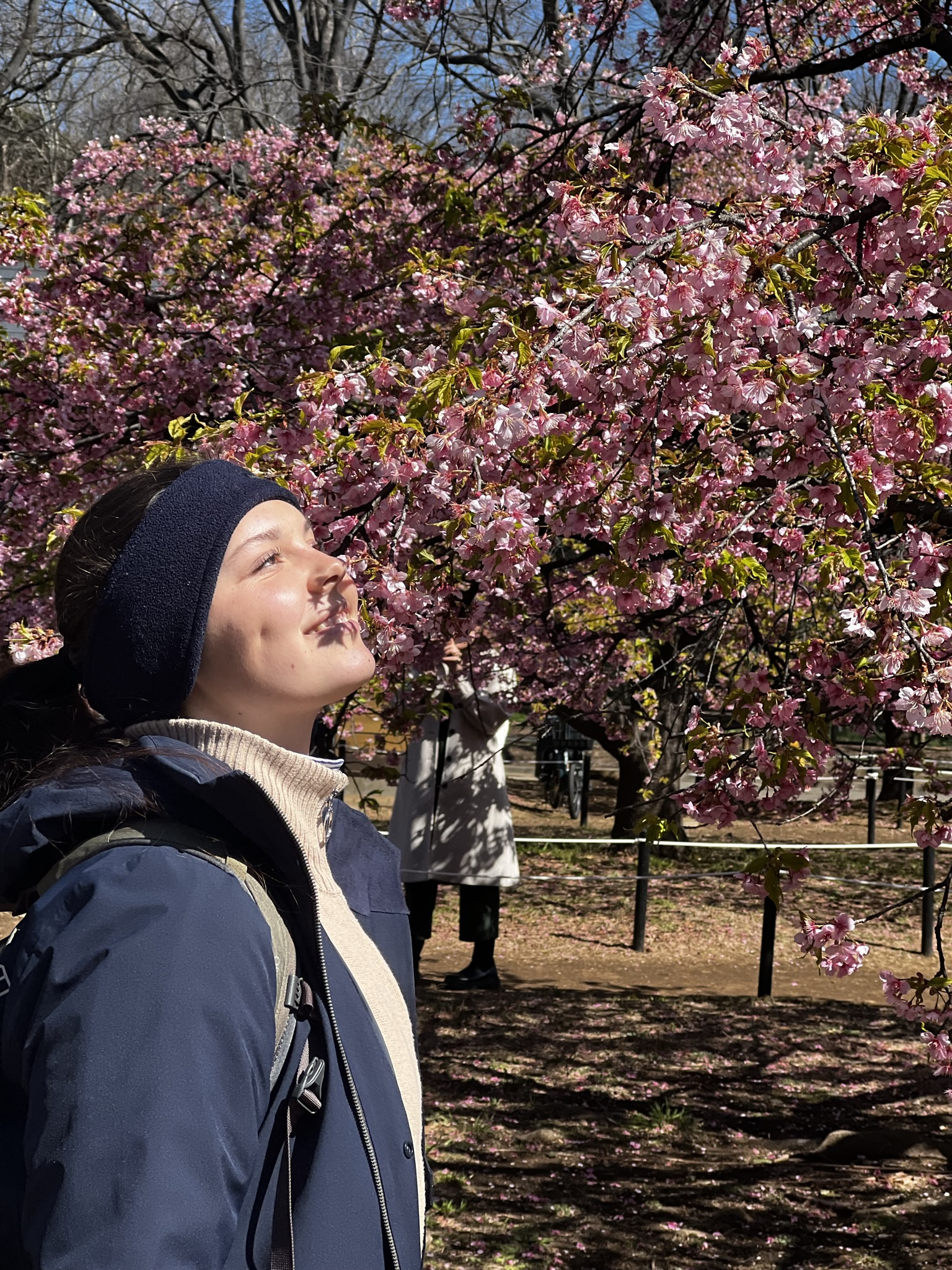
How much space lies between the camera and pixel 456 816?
6.30 meters

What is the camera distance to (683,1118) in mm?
4867

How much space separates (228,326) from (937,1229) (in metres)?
4.48

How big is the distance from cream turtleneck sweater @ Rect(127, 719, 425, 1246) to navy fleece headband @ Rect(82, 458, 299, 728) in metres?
0.04

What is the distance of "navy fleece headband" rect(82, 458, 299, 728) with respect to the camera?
51.5 inches

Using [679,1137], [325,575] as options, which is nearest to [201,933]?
[325,575]

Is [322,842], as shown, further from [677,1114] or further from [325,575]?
[677,1114]

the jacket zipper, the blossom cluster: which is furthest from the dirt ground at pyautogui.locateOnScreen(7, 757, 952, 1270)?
the jacket zipper

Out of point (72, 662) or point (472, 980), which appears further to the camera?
point (472, 980)

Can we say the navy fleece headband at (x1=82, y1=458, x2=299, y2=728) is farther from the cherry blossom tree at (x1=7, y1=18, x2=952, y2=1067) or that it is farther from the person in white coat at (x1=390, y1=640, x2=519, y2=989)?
the person in white coat at (x1=390, y1=640, x2=519, y2=989)

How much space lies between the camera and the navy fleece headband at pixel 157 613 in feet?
4.29

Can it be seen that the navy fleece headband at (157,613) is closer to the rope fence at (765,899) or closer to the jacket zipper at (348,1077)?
the jacket zipper at (348,1077)

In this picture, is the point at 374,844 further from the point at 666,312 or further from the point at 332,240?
the point at 332,240

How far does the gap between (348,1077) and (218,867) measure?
9.3 inches

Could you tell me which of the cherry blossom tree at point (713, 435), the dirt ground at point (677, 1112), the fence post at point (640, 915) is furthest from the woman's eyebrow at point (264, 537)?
the fence post at point (640, 915)
